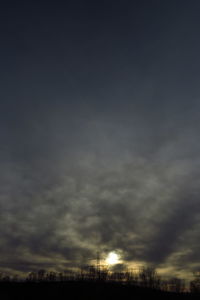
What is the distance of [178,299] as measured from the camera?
82375 millimetres

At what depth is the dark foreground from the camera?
6606cm

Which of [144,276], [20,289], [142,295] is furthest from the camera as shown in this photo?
[144,276]

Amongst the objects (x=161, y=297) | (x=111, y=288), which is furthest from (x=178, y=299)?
(x=111, y=288)

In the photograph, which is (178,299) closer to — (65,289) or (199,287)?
(199,287)

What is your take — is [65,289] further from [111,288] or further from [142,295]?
[142,295]

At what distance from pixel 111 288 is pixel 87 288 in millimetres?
8792

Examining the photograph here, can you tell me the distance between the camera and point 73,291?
231ft

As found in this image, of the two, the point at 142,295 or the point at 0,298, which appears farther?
the point at 142,295

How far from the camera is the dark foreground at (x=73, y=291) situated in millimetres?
66062

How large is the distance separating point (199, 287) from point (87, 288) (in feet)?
178

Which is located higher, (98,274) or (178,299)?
(98,274)

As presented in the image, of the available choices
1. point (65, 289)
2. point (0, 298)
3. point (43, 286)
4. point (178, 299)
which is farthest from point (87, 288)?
point (178, 299)

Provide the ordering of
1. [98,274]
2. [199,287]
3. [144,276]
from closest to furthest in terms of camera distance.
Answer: [199,287] → [98,274] → [144,276]

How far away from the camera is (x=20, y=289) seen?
69.3 meters
